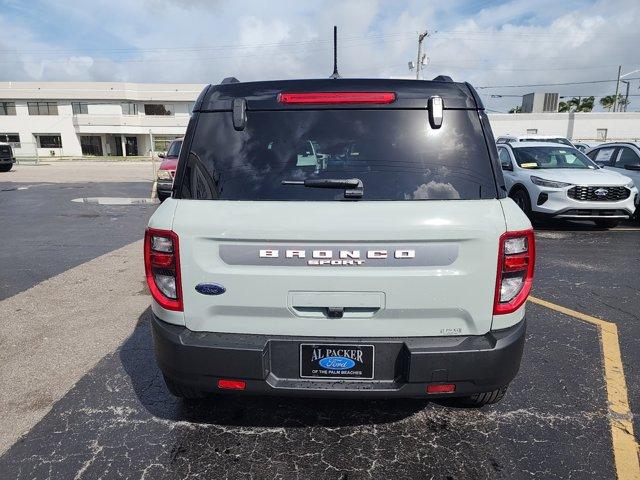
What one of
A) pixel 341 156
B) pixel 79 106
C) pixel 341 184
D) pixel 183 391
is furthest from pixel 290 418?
pixel 79 106

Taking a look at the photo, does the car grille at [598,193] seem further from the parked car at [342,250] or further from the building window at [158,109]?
the building window at [158,109]

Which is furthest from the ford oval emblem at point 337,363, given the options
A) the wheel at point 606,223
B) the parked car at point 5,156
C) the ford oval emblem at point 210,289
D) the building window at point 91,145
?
the building window at point 91,145

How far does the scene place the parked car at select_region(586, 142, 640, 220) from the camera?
985 centimetres

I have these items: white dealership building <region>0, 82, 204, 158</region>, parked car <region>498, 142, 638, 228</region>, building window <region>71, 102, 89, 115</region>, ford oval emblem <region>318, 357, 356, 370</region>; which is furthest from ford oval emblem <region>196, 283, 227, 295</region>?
building window <region>71, 102, 89, 115</region>

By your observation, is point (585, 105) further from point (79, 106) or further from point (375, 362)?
point (375, 362)

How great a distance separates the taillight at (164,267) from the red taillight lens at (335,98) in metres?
0.93

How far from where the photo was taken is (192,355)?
2.29m

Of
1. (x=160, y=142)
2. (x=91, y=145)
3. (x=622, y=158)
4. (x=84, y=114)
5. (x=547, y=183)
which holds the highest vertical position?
(x=84, y=114)

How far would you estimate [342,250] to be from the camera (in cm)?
218

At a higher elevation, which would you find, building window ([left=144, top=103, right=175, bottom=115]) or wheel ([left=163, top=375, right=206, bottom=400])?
building window ([left=144, top=103, right=175, bottom=115])

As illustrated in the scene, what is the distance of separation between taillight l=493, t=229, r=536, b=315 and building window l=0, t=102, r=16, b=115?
225 ft

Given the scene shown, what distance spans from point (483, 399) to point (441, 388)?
0.72 m

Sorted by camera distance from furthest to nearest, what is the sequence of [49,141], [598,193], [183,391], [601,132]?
[49,141]
[601,132]
[598,193]
[183,391]

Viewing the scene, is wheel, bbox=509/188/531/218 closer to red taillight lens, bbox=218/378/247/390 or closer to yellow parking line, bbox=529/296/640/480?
yellow parking line, bbox=529/296/640/480
